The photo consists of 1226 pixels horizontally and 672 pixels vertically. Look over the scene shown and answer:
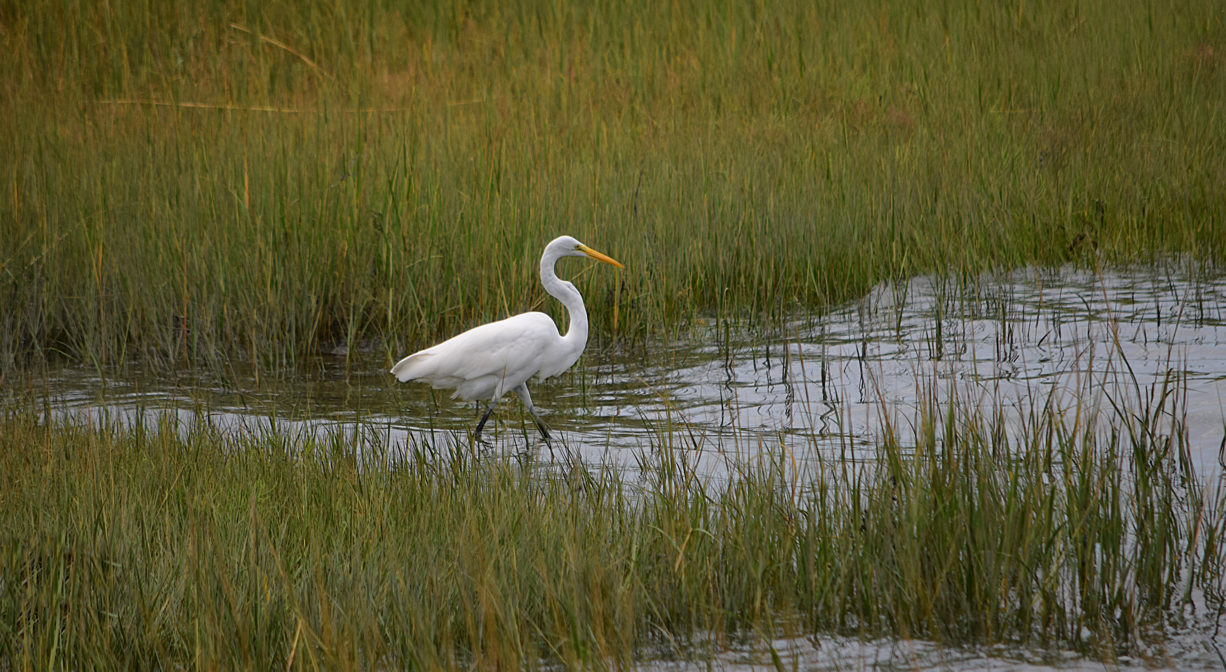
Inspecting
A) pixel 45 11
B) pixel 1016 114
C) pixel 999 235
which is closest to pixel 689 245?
pixel 999 235

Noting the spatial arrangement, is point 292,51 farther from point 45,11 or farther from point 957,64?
point 957,64

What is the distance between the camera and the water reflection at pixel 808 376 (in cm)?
452

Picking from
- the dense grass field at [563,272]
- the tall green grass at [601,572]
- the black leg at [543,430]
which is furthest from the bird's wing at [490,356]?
the tall green grass at [601,572]

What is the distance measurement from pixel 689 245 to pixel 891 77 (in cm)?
279

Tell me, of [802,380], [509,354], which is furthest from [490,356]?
[802,380]

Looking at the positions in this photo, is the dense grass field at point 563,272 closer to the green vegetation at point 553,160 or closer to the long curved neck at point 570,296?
the green vegetation at point 553,160

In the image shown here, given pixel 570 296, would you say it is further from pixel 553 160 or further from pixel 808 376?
pixel 553 160

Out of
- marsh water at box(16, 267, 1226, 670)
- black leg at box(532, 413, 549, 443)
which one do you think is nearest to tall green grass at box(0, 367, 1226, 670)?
marsh water at box(16, 267, 1226, 670)

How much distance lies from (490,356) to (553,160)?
2239 millimetres

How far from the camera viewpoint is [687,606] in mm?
2607

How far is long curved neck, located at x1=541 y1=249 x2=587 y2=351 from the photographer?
17.2 feet

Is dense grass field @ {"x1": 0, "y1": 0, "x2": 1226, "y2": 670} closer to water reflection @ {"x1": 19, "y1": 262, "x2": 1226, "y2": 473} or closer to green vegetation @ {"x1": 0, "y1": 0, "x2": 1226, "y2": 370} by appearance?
green vegetation @ {"x1": 0, "y1": 0, "x2": 1226, "y2": 370}

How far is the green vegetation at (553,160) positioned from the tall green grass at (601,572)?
9.58 feet

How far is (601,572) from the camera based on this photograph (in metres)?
2.45
